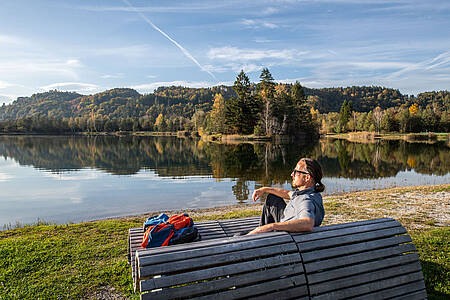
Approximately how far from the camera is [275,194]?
440 centimetres

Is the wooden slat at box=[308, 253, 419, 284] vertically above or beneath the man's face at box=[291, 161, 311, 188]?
beneath

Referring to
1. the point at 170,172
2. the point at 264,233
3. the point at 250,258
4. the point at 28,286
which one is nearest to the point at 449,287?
the point at 264,233

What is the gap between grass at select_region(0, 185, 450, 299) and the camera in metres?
4.47

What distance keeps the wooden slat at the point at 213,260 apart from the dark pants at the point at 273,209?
49.0 inches

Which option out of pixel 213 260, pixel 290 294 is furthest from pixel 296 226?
pixel 213 260

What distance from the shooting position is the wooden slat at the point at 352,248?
2869 millimetres

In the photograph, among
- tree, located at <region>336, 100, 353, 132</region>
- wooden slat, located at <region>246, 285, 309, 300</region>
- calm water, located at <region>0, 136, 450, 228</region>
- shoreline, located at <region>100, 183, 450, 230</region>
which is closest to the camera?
wooden slat, located at <region>246, 285, 309, 300</region>

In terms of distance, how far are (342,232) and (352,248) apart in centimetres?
18

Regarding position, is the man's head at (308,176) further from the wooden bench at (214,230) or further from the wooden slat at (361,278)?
the wooden bench at (214,230)

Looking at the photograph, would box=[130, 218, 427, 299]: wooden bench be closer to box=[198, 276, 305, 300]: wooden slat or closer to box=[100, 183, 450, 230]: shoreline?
box=[198, 276, 305, 300]: wooden slat

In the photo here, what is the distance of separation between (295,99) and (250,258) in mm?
79440

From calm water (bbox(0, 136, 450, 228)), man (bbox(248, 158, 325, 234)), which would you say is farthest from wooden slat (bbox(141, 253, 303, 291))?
calm water (bbox(0, 136, 450, 228))

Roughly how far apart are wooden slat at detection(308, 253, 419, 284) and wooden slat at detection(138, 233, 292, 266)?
422mm

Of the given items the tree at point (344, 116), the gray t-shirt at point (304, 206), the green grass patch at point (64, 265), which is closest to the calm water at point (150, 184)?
the green grass patch at point (64, 265)
